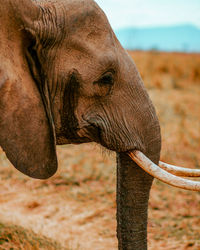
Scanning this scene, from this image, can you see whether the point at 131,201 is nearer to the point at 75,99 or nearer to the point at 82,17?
the point at 75,99

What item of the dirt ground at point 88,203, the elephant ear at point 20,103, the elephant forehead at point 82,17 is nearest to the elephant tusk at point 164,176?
the dirt ground at point 88,203

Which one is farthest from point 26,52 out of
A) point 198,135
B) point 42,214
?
point 198,135

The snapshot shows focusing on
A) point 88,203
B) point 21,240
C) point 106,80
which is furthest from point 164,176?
point 88,203

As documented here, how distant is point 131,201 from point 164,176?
30 centimetres

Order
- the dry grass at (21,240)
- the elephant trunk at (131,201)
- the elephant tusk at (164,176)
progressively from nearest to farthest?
the elephant tusk at (164,176), the elephant trunk at (131,201), the dry grass at (21,240)

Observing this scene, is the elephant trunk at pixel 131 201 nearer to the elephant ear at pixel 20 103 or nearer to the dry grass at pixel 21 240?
the elephant ear at pixel 20 103

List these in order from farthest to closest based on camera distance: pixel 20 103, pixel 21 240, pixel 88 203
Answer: pixel 88 203
pixel 21 240
pixel 20 103

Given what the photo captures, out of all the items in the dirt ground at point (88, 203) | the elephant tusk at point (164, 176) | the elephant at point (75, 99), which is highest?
the elephant at point (75, 99)

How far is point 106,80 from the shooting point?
6.37 ft

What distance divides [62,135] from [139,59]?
13.3 metres

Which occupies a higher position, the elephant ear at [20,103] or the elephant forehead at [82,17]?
the elephant forehead at [82,17]

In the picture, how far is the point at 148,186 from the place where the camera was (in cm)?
209

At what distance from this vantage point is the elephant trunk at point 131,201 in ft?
6.70

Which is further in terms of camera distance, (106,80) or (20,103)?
(106,80)
